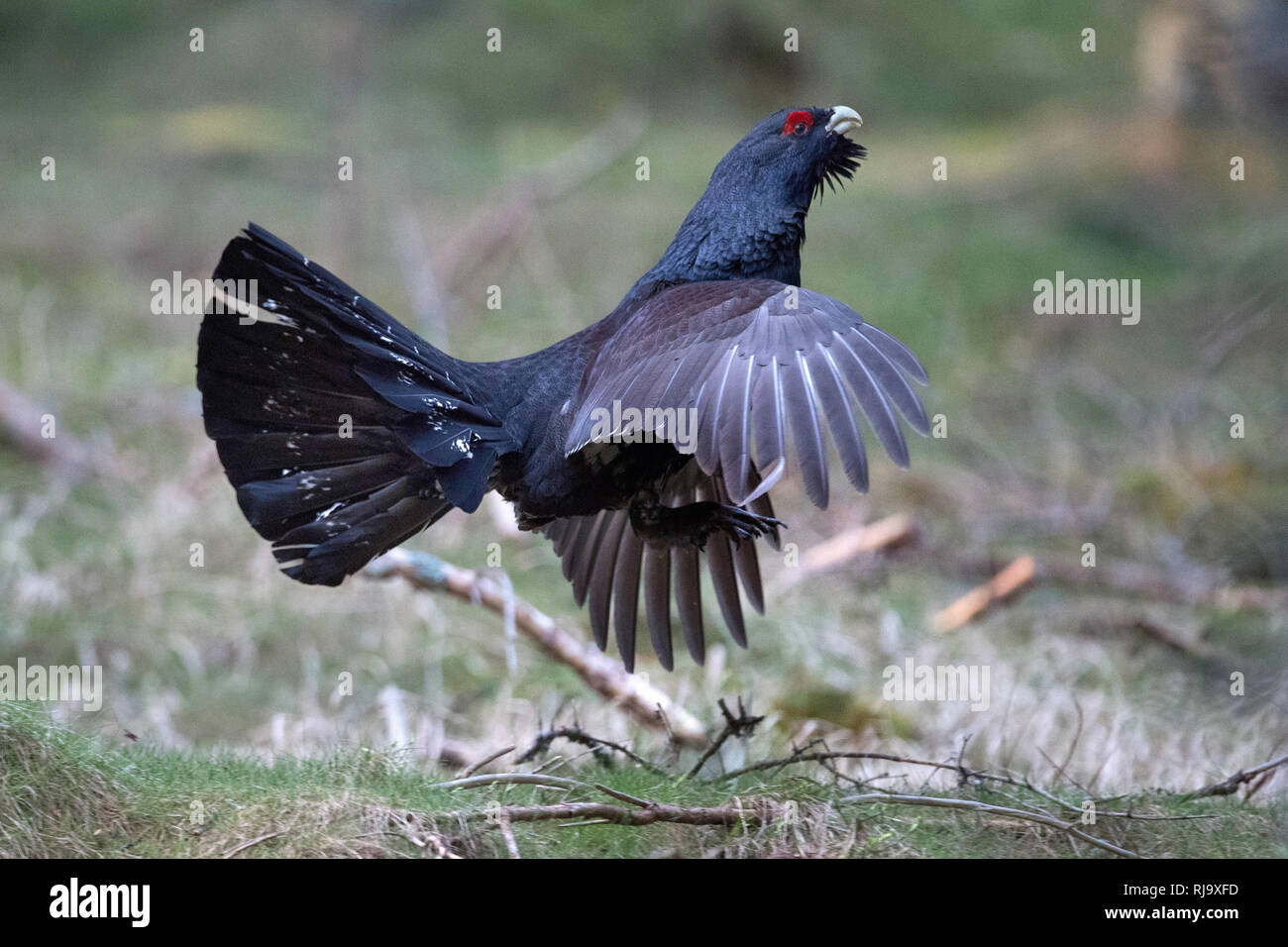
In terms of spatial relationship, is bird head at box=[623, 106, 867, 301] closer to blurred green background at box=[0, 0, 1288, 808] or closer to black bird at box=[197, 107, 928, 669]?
black bird at box=[197, 107, 928, 669]

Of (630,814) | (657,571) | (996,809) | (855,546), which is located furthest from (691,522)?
(855,546)

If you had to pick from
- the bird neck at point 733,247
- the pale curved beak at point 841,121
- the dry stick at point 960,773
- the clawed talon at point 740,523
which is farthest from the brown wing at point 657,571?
the pale curved beak at point 841,121

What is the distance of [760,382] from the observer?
3086mm

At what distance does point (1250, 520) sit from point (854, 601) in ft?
6.04

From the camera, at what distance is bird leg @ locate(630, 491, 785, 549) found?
4016 mm

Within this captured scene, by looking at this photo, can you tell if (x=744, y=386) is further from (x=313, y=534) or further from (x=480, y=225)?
(x=480, y=225)

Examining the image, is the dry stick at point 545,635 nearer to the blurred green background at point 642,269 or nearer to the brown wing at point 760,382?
A: the blurred green background at point 642,269

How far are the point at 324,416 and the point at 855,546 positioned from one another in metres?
3.01

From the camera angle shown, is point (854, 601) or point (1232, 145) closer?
point (854, 601)

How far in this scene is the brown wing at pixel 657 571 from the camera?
441cm

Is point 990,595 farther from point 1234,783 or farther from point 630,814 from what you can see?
point 630,814

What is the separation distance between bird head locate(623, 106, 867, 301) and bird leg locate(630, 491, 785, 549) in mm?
627

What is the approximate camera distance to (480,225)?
8.83 meters
